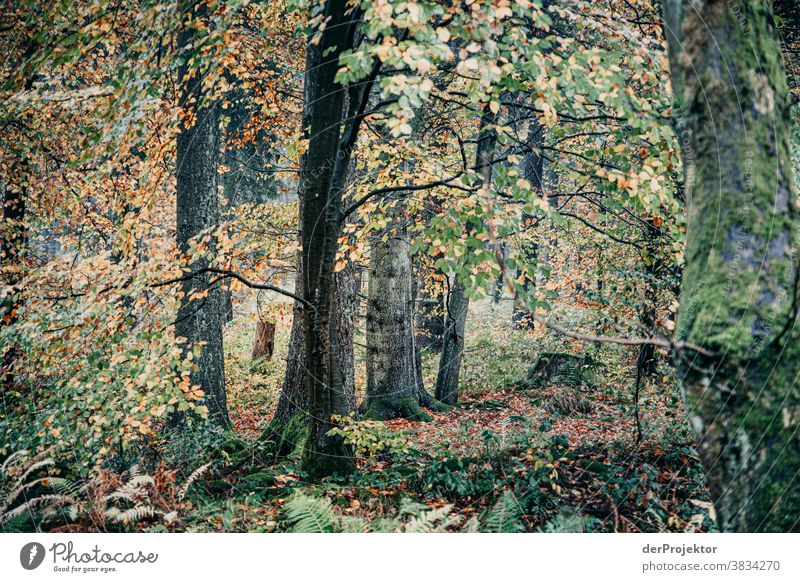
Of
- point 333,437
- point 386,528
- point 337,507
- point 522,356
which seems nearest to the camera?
point 386,528

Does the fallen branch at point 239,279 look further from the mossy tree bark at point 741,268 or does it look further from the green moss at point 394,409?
the green moss at point 394,409

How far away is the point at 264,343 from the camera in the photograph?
13.8 meters

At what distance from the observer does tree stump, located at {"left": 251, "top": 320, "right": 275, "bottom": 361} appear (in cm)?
1360

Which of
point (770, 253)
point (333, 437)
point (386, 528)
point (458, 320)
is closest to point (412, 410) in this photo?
point (458, 320)

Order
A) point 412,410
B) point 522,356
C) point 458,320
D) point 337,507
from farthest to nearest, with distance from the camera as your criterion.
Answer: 1. point 522,356
2. point 458,320
3. point 412,410
4. point 337,507

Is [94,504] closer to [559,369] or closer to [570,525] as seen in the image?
[570,525]

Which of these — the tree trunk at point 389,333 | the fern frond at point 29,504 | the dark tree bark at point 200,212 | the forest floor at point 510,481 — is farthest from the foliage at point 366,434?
the tree trunk at point 389,333

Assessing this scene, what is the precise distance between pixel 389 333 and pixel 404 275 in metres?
1.14

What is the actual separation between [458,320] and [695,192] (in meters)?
8.16

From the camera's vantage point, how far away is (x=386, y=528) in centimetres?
373

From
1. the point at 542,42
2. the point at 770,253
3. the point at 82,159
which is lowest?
the point at 770,253

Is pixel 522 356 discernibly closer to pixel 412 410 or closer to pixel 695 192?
pixel 412 410

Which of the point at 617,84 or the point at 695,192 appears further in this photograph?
the point at 617,84
